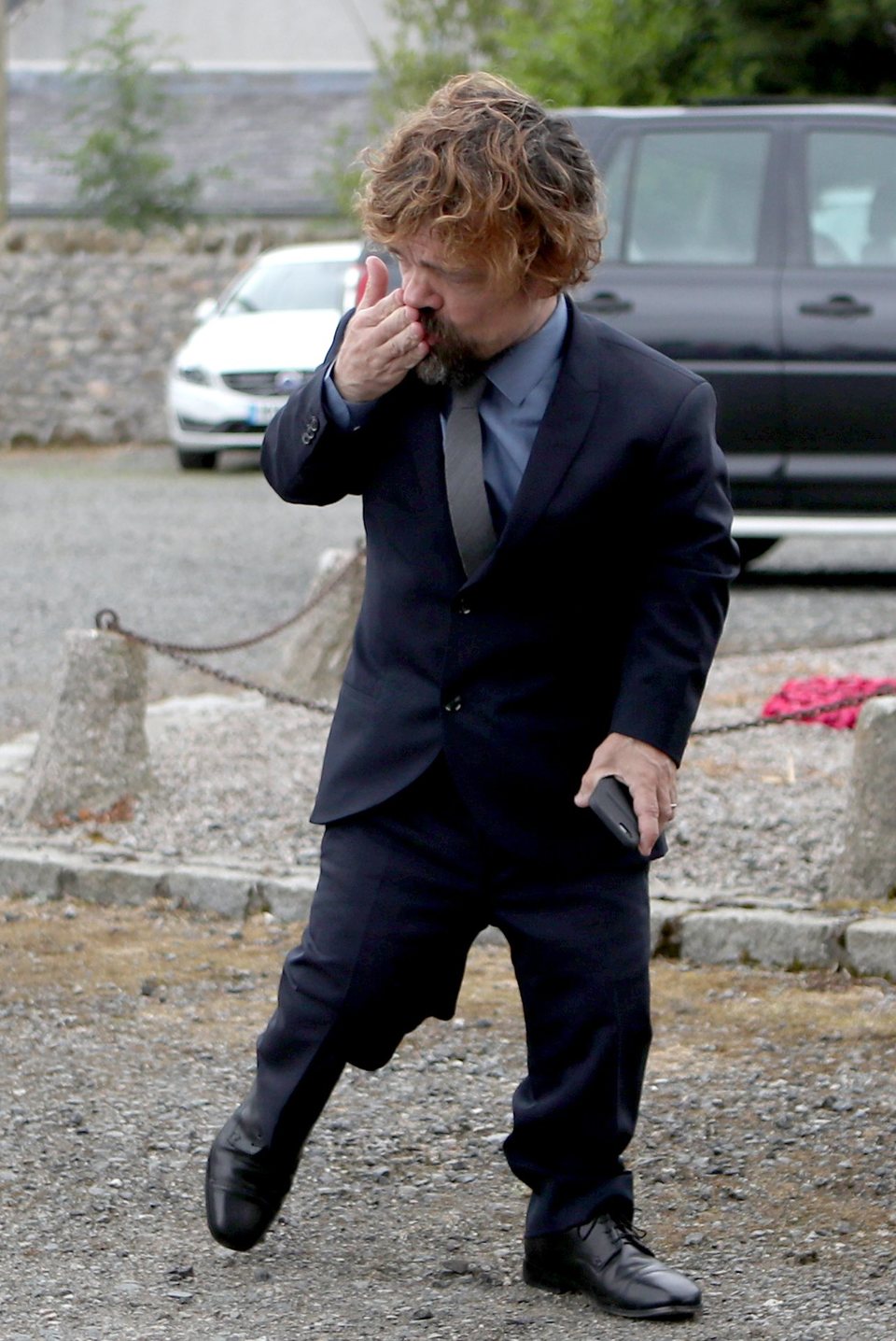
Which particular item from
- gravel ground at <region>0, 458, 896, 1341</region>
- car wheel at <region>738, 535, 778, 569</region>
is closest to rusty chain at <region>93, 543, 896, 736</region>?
gravel ground at <region>0, 458, 896, 1341</region>

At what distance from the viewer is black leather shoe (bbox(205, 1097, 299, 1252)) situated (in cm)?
322

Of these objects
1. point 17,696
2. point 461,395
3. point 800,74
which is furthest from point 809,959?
point 800,74

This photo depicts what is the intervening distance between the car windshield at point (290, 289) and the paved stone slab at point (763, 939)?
13.2 metres

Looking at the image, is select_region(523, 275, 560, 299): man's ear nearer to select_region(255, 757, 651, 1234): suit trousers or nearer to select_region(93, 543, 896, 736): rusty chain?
select_region(255, 757, 651, 1234): suit trousers

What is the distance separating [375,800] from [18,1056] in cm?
153

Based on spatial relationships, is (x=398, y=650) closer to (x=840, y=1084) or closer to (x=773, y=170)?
(x=840, y=1084)

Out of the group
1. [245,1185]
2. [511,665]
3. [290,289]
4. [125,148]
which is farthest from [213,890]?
[125,148]

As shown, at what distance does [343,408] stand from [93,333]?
1892cm

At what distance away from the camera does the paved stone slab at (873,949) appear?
4781 mm

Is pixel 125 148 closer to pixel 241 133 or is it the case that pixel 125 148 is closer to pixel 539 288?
pixel 241 133

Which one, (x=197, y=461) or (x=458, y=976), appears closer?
(x=458, y=976)

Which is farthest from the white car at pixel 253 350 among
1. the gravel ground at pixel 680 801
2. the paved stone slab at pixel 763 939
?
the paved stone slab at pixel 763 939

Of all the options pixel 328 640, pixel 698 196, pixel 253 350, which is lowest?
pixel 253 350

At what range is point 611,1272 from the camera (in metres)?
3.14
